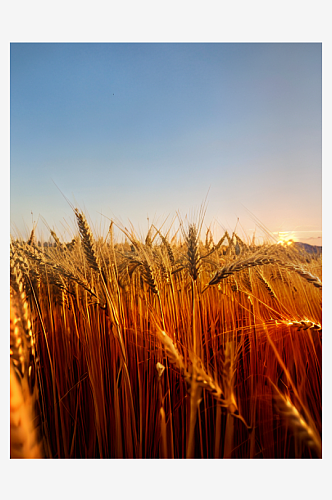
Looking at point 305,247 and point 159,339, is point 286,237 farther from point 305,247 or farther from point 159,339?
point 159,339

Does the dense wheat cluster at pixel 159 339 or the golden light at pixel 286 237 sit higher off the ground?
the golden light at pixel 286 237

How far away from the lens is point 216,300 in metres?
1.25

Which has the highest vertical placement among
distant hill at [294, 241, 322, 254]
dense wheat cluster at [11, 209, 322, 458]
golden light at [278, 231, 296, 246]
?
golden light at [278, 231, 296, 246]

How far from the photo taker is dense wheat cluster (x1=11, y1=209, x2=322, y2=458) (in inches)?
46.1

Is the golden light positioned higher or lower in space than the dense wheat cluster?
higher

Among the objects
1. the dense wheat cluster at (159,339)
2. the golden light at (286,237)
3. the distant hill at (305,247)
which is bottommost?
the dense wheat cluster at (159,339)

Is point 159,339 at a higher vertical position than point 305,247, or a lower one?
lower

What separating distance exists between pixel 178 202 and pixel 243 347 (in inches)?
27.8

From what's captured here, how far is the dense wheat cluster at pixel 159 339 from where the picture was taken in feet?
3.84

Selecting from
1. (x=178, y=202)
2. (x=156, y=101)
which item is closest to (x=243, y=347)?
(x=178, y=202)

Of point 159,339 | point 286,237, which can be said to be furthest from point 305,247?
point 159,339

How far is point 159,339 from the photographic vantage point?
1.17 metres
